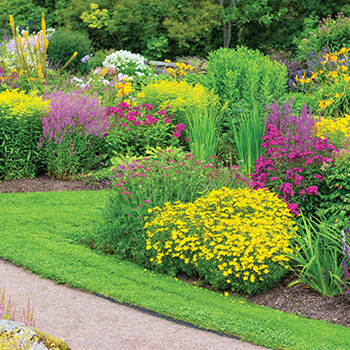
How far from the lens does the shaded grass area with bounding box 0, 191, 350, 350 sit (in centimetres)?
373

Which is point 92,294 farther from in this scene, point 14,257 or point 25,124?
point 25,124

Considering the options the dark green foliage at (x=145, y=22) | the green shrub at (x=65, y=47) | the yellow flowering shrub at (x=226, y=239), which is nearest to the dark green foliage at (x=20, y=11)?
the dark green foliage at (x=145, y=22)

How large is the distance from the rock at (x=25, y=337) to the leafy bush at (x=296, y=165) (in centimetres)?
326

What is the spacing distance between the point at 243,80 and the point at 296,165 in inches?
142

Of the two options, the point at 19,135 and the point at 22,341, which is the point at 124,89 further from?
the point at 22,341

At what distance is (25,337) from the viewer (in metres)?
2.58

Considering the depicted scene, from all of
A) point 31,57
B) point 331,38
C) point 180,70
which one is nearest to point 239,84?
point 180,70

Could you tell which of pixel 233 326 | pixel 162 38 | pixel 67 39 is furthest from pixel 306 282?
pixel 162 38

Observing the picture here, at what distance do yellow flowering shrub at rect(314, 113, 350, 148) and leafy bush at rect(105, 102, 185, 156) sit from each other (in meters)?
2.54

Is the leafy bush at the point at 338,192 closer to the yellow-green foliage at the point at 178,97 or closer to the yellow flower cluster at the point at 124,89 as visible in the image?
the yellow-green foliage at the point at 178,97

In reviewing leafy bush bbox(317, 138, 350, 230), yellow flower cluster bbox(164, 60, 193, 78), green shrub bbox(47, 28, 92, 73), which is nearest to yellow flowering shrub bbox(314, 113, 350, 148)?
leafy bush bbox(317, 138, 350, 230)

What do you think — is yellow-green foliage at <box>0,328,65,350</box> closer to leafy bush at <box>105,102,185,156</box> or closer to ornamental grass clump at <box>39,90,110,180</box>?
ornamental grass clump at <box>39,90,110,180</box>

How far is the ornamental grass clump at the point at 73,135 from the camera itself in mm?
7768

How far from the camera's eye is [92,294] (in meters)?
4.38
